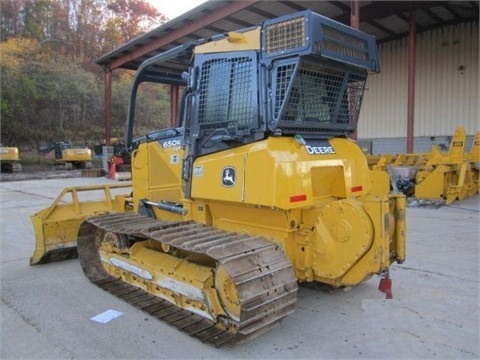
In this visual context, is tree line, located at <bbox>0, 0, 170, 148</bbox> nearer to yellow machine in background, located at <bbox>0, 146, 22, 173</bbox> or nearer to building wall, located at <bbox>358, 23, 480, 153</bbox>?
yellow machine in background, located at <bbox>0, 146, 22, 173</bbox>

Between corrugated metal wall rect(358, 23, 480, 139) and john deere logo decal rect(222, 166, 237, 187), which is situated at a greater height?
corrugated metal wall rect(358, 23, 480, 139)

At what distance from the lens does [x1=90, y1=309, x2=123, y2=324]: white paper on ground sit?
373 centimetres

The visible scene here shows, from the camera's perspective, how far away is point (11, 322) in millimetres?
3738

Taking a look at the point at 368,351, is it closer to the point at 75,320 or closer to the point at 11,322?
the point at 75,320

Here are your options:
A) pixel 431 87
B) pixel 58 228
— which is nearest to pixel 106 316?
pixel 58 228

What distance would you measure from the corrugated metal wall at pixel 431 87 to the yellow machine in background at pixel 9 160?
19812mm

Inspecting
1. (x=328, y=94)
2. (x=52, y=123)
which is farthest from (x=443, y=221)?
(x=52, y=123)

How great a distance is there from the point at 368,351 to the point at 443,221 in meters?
5.92

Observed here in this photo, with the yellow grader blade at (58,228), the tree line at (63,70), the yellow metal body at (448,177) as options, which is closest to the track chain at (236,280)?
the yellow grader blade at (58,228)

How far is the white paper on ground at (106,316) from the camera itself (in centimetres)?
373

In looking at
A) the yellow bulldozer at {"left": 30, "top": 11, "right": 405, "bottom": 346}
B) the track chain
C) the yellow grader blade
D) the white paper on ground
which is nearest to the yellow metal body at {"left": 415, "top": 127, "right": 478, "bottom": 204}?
the yellow bulldozer at {"left": 30, "top": 11, "right": 405, "bottom": 346}

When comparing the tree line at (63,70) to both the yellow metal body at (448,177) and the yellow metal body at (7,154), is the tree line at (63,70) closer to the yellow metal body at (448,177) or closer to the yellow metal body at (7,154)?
the yellow metal body at (7,154)

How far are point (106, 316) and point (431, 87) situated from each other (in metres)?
16.3

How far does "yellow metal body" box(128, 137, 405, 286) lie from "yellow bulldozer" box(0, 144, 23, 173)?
24.6 meters
